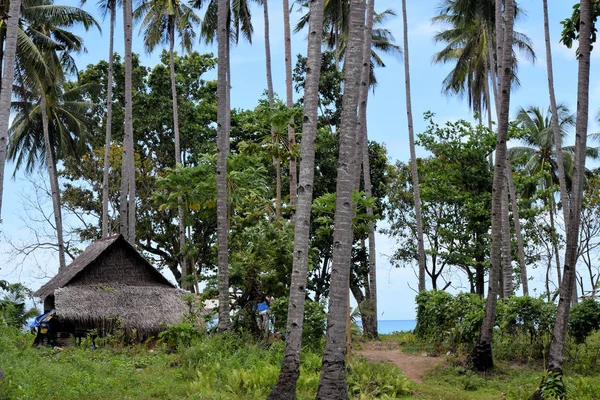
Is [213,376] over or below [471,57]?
below

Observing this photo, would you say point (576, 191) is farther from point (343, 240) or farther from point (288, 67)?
point (288, 67)

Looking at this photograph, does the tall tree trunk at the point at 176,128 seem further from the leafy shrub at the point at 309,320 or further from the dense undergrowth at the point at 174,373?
the dense undergrowth at the point at 174,373

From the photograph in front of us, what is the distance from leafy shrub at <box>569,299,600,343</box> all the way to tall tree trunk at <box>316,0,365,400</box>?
7.26 m

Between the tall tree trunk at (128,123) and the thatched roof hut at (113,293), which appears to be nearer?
the thatched roof hut at (113,293)

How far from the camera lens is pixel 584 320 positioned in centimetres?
1491

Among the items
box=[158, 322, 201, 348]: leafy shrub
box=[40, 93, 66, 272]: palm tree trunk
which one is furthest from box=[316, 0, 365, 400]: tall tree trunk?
box=[40, 93, 66, 272]: palm tree trunk

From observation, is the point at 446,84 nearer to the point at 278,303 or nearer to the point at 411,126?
the point at 411,126

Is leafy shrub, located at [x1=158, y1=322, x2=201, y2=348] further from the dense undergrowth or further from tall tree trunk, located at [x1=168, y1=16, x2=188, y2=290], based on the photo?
tall tree trunk, located at [x1=168, y1=16, x2=188, y2=290]

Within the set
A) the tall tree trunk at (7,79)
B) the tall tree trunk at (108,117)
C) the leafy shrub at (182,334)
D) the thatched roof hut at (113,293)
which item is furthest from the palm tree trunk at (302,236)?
the tall tree trunk at (108,117)

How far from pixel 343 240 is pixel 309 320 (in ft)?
16.5

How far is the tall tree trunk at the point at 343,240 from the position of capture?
9711mm

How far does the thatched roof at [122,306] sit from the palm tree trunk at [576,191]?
32.2 ft

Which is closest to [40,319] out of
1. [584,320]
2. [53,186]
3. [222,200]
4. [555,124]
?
[222,200]

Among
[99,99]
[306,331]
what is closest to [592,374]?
[306,331]
